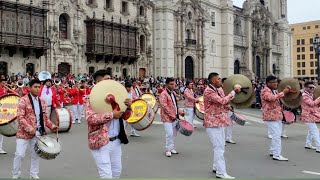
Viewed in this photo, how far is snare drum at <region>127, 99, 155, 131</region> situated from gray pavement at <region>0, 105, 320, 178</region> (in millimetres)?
611

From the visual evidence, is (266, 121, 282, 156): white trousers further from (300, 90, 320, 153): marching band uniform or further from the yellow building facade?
the yellow building facade

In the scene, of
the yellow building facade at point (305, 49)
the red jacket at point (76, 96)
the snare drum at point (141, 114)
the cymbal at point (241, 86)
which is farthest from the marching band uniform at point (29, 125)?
the yellow building facade at point (305, 49)

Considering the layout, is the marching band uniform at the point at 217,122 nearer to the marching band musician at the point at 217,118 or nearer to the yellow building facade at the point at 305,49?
the marching band musician at the point at 217,118

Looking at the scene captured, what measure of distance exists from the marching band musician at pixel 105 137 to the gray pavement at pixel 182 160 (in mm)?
2014

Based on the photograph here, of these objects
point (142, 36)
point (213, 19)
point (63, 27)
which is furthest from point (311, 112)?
point (213, 19)

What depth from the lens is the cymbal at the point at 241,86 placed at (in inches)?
324

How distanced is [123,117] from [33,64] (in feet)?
84.9

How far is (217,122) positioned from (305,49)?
110m

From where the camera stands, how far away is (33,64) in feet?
98.0

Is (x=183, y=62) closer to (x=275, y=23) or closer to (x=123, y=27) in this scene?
(x=123, y=27)

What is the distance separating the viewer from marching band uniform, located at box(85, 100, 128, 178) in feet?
18.1

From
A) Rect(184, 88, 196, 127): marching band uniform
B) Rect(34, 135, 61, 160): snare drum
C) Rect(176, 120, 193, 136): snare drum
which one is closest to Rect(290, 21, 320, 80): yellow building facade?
Rect(184, 88, 196, 127): marching band uniform

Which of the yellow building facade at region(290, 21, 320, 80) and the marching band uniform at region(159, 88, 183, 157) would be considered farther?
the yellow building facade at region(290, 21, 320, 80)

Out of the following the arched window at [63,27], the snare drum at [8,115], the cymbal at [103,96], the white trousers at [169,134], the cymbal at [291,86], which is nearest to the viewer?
the cymbal at [103,96]
